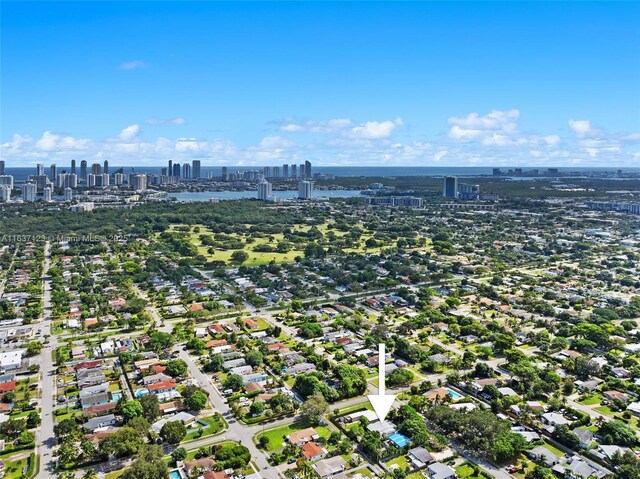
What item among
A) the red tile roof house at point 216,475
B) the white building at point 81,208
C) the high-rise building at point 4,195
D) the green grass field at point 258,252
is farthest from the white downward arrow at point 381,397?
the high-rise building at point 4,195

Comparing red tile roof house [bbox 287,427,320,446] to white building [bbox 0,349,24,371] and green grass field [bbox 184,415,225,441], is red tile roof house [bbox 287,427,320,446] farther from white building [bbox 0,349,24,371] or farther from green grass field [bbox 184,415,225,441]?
white building [bbox 0,349,24,371]

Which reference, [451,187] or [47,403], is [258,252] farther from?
[451,187]

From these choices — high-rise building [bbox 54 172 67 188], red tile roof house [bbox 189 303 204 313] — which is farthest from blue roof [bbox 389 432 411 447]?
high-rise building [bbox 54 172 67 188]

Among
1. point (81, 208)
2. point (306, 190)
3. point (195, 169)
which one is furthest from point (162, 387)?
point (195, 169)

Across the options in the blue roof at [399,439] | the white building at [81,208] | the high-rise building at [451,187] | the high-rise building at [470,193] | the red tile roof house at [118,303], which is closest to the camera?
the blue roof at [399,439]

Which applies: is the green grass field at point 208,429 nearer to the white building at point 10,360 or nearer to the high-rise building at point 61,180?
the white building at point 10,360

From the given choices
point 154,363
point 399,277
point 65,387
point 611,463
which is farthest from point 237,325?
point 611,463
